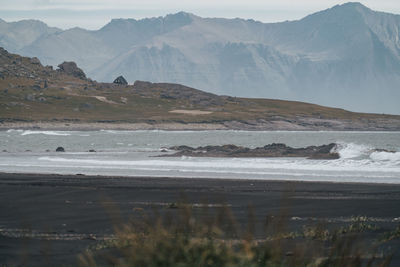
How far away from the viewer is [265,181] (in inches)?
1032

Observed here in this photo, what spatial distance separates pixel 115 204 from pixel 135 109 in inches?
5504

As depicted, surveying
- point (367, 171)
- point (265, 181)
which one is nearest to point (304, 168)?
point (367, 171)

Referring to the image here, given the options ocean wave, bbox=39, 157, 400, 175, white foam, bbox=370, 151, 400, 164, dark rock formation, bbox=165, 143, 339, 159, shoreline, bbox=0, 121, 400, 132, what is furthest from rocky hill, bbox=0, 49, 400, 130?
white foam, bbox=370, 151, 400, 164

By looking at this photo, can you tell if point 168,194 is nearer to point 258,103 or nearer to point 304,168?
point 304,168

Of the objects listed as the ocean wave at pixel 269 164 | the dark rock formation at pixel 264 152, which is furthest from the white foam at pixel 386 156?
the dark rock formation at pixel 264 152

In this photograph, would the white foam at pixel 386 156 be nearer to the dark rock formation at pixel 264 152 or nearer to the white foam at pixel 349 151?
the white foam at pixel 349 151

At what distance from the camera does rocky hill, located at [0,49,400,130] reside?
452 ft

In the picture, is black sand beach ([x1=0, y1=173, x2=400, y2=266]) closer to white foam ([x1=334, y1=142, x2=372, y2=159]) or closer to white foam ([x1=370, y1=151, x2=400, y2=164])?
white foam ([x1=370, y1=151, x2=400, y2=164])

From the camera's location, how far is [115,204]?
1808 cm

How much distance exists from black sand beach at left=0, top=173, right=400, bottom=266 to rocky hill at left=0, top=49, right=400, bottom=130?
105 metres

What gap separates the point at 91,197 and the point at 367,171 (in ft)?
52.4

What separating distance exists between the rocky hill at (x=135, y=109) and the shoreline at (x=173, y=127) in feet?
0.62

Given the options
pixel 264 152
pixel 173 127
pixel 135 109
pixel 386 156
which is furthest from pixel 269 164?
pixel 135 109

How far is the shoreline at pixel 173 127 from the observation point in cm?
12575
